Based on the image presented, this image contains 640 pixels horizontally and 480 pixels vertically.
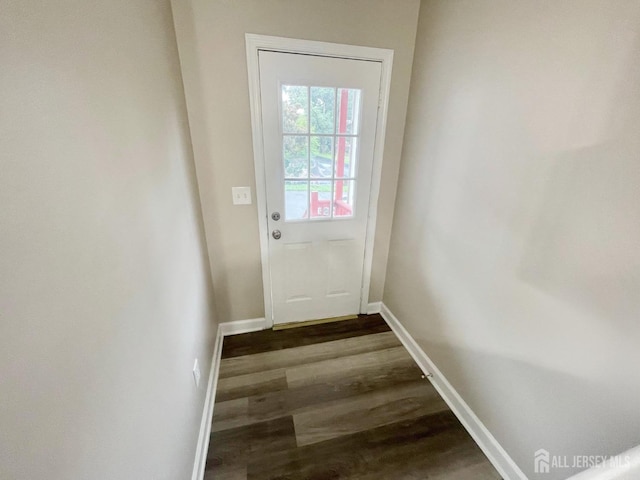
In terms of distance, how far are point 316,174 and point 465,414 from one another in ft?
5.62

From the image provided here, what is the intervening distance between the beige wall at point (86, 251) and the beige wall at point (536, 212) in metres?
1.46

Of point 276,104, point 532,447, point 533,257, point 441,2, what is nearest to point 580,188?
point 533,257

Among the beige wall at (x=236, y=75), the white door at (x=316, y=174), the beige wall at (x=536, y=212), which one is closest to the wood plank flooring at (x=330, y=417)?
the beige wall at (x=536, y=212)

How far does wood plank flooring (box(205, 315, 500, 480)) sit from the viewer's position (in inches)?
51.7

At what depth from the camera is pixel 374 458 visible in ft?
4.44

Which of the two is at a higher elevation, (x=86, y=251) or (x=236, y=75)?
(x=236, y=75)

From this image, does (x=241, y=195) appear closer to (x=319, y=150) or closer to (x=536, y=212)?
(x=319, y=150)

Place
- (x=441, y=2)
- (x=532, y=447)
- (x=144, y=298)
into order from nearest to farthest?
1. (x=144, y=298)
2. (x=532, y=447)
3. (x=441, y=2)

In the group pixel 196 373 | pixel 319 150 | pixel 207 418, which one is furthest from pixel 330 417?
pixel 319 150

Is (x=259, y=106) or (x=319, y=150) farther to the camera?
(x=319, y=150)

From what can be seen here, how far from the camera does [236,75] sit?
5.12 ft

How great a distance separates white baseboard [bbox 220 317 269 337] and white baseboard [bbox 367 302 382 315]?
91 cm

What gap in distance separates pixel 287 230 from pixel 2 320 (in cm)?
161

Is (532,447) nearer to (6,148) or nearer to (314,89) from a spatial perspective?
(6,148)
